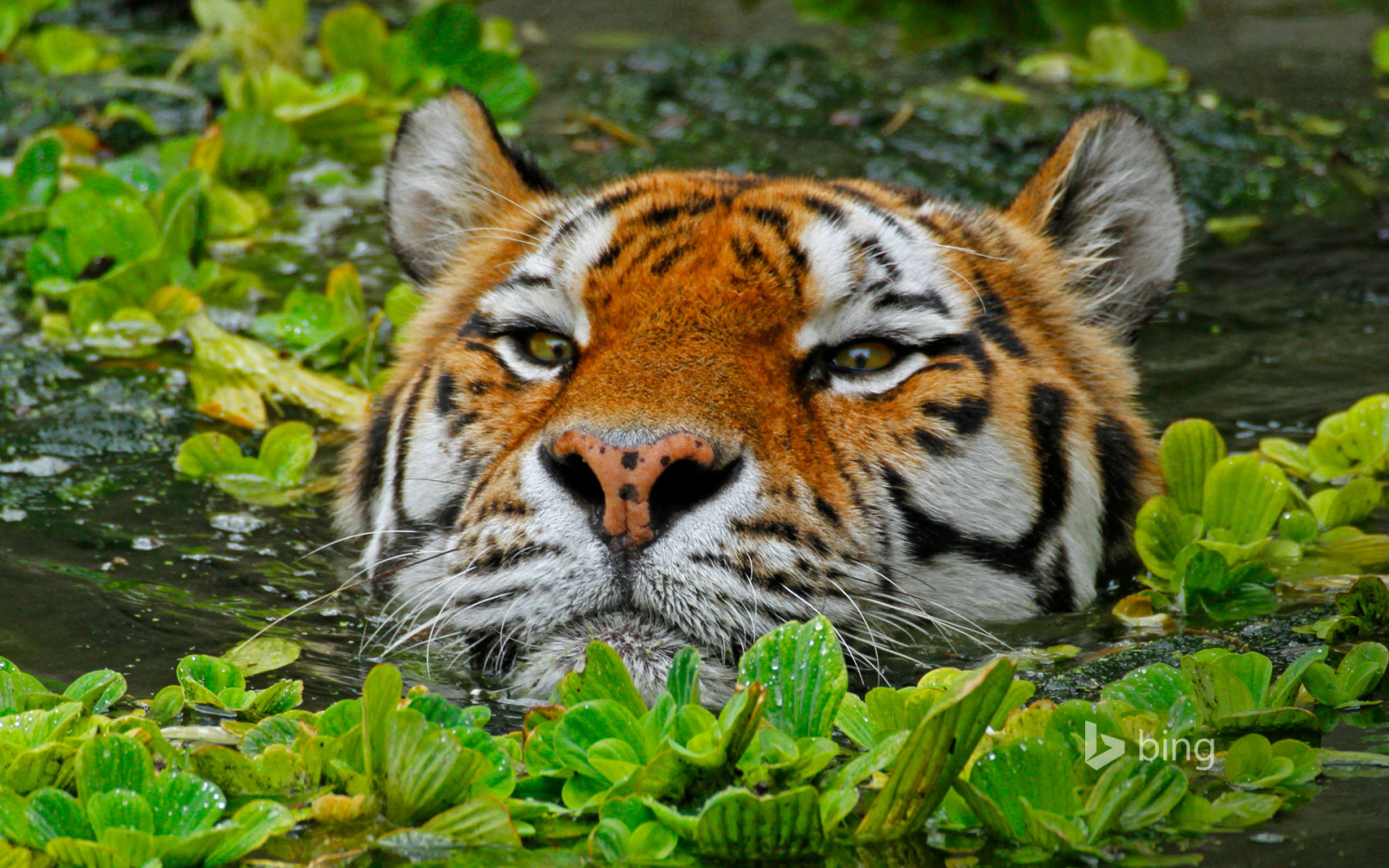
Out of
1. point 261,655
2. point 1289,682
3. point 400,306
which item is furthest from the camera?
point 400,306

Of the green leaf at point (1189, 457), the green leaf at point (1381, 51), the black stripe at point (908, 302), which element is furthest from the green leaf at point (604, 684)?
the green leaf at point (1381, 51)

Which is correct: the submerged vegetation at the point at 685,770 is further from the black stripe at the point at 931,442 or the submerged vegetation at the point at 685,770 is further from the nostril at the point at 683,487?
the black stripe at the point at 931,442

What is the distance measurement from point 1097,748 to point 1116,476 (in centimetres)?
159

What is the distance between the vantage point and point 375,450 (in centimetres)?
435

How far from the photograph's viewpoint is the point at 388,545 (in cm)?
397

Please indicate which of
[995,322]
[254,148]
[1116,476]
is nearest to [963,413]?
[995,322]

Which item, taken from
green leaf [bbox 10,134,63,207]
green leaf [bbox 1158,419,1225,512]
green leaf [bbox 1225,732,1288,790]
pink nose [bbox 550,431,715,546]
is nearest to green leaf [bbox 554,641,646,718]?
pink nose [bbox 550,431,715,546]

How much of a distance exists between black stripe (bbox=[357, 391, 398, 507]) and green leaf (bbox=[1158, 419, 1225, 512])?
7.00 feet

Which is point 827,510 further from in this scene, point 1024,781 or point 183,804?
point 183,804

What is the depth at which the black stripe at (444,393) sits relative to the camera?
3.88m

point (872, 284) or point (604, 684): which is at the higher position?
point (872, 284)

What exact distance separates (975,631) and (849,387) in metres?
0.65

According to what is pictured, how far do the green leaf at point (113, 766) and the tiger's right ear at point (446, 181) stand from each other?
2254 mm

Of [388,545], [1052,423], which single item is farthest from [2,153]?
[1052,423]
